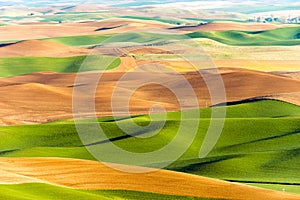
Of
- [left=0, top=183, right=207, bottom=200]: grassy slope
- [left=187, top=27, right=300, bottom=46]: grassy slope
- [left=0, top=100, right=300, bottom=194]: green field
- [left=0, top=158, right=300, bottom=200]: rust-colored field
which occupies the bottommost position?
[left=187, top=27, right=300, bottom=46]: grassy slope

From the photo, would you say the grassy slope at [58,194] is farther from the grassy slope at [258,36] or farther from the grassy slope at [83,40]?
the grassy slope at [258,36]

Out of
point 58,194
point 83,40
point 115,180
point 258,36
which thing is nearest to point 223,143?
point 115,180

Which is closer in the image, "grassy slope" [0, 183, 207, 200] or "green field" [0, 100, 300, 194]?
"grassy slope" [0, 183, 207, 200]

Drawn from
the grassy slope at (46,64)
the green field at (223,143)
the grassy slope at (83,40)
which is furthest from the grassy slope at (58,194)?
the grassy slope at (83,40)

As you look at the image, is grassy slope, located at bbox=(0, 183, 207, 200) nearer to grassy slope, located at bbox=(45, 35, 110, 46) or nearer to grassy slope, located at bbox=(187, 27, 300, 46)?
grassy slope, located at bbox=(45, 35, 110, 46)

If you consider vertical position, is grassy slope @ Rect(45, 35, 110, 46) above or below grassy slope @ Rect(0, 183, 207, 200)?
below

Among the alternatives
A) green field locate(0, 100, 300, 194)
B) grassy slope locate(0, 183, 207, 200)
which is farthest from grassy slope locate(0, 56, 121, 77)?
grassy slope locate(0, 183, 207, 200)

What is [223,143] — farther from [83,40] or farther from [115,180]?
[83,40]
